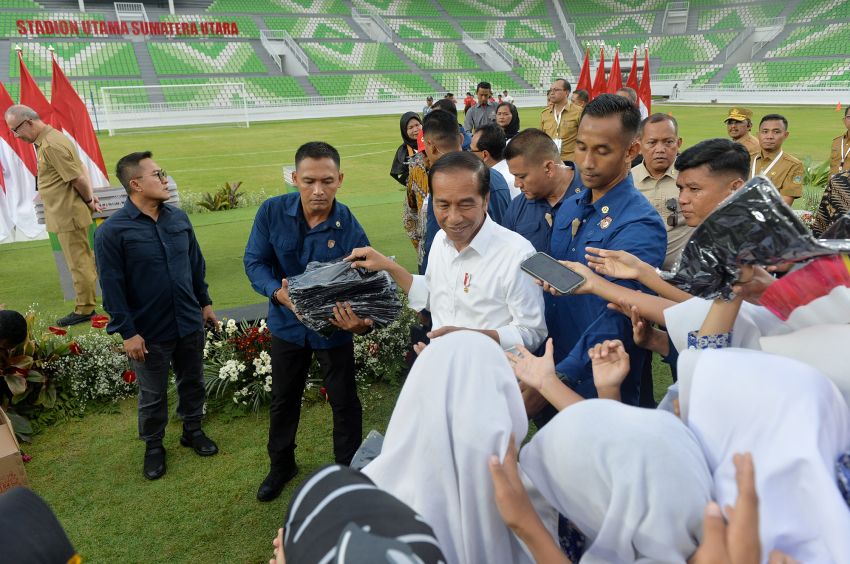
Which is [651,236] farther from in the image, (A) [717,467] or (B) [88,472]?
(B) [88,472]

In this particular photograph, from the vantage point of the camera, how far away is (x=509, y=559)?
1318mm

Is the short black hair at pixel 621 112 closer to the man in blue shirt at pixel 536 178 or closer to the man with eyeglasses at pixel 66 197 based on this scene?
the man in blue shirt at pixel 536 178

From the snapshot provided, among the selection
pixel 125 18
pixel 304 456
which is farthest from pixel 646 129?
pixel 125 18

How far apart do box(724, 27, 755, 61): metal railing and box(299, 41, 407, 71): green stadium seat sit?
2298cm

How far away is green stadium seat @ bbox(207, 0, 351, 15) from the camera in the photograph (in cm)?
3947

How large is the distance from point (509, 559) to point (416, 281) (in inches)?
62.4

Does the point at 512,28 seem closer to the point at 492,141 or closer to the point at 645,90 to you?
the point at 645,90

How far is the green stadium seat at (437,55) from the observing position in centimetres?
3919

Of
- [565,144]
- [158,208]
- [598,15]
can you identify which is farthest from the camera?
[598,15]

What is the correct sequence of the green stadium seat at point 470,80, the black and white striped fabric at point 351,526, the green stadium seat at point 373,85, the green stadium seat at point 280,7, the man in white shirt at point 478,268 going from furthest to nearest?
the green stadium seat at point 280,7 < the green stadium seat at point 470,80 < the green stadium seat at point 373,85 < the man in white shirt at point 478,268 < the black and white striped fabric at point 351,526

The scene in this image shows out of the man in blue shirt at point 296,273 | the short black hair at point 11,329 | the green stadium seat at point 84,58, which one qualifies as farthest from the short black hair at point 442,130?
the green stadium seat at point 84,58

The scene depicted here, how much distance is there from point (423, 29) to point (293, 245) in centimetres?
4364

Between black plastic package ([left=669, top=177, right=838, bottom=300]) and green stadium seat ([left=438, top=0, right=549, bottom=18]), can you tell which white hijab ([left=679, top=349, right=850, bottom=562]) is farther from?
green stadium seat ([left=438, top=0, right=549, bottom=18])

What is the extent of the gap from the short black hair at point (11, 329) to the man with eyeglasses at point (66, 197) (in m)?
1.71
